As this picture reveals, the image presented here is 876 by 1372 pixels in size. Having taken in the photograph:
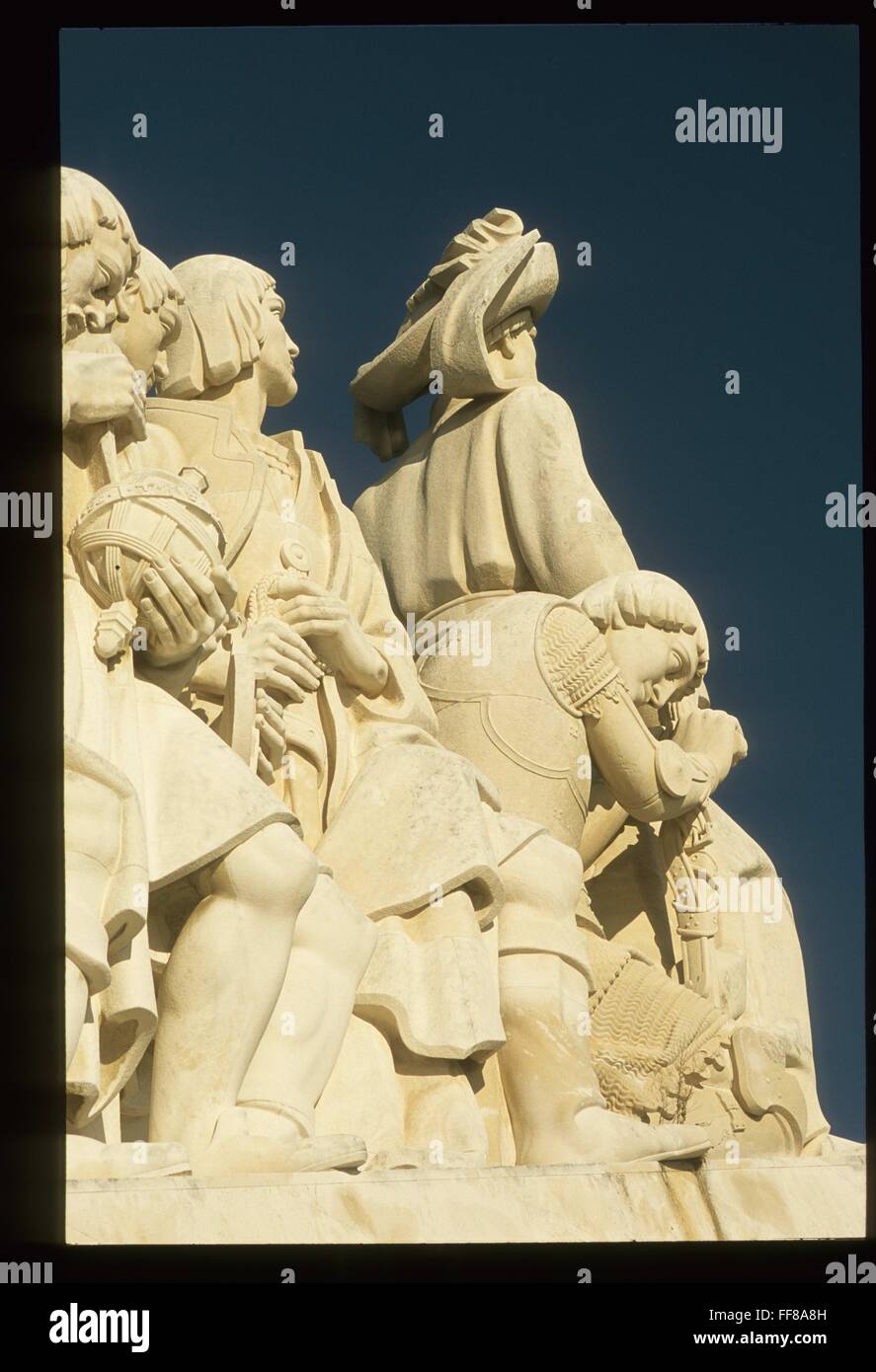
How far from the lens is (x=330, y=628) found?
955 cm

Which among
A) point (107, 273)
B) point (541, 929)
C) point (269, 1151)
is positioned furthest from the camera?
point (541, 929)

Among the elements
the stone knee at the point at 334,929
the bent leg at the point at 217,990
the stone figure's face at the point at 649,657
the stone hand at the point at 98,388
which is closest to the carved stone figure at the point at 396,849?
the stone knee at the point at 334,929

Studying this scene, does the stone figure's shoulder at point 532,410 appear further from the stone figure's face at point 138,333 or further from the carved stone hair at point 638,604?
the stone figure's face at point 138,333

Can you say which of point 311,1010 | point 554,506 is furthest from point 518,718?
point 311,1010

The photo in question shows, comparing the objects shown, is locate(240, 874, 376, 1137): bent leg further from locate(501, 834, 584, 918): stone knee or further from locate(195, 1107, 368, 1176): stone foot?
locate(501, 834, 584, 918): stone knee

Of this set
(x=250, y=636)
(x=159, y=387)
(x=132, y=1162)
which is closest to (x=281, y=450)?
(x=159, y=387)

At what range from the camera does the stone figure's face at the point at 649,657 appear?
1056 cm

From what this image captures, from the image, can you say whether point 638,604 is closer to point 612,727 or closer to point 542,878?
point 612,727

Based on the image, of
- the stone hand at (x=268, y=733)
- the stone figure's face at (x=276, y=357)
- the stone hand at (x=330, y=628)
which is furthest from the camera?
the stone figure's face at (x=276, y=357)

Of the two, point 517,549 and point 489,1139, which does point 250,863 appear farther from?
point 517,549

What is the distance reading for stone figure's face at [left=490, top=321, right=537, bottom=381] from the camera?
36.8 ft

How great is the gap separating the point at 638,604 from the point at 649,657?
0.16 meters

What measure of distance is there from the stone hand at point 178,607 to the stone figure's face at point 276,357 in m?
1.63

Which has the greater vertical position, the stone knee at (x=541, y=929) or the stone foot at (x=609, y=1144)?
the stone knee at (x=541, y=929)
